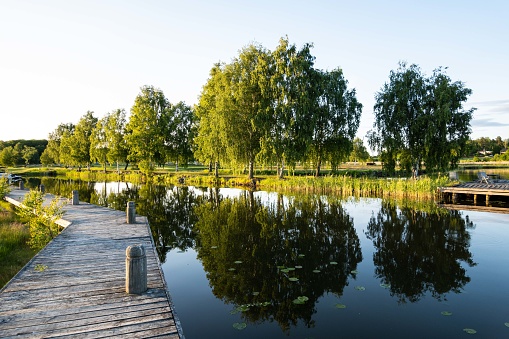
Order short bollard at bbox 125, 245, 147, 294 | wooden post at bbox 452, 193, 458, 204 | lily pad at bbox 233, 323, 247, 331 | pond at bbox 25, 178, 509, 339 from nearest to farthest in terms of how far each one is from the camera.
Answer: short bollard at bbox 125, 245, 147, 294 → lily pad at bbox 233, 323, 247, 331 → pond at bbox 25, 178, 509, 339 → wooden post at bbox 452, 193, 458, 204

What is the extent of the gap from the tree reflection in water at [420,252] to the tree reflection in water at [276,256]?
51.0 inches

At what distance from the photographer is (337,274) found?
1096 cm

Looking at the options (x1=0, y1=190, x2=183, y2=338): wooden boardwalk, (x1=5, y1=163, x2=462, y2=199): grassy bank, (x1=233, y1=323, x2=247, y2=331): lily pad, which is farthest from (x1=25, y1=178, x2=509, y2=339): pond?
(x1=5, y1=163, x2=462, y2=199): grassy bank

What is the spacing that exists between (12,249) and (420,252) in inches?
665

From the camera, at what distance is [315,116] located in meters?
38.9

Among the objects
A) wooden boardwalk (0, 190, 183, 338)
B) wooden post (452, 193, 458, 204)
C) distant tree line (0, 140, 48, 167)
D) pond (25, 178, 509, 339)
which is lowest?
pond (25, 178, 509, 339)

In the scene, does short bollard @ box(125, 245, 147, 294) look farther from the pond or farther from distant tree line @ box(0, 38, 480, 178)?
distant tree line @ box(0, 38, 480, 178)

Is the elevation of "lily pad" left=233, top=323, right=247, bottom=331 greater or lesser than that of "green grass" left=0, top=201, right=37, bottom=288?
lesser

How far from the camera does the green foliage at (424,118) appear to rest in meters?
34.9

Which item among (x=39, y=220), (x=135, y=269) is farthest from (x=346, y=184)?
(x=135, y=269)

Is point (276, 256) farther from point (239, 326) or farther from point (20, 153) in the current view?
point (20, 153)

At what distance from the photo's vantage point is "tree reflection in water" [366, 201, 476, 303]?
998 centimetres

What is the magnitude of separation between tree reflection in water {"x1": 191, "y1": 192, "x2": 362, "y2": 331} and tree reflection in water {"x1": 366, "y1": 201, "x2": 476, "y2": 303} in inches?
51.0

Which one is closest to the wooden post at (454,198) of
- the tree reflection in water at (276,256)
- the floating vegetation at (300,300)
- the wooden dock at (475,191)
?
the wooden dock at (475,191)
